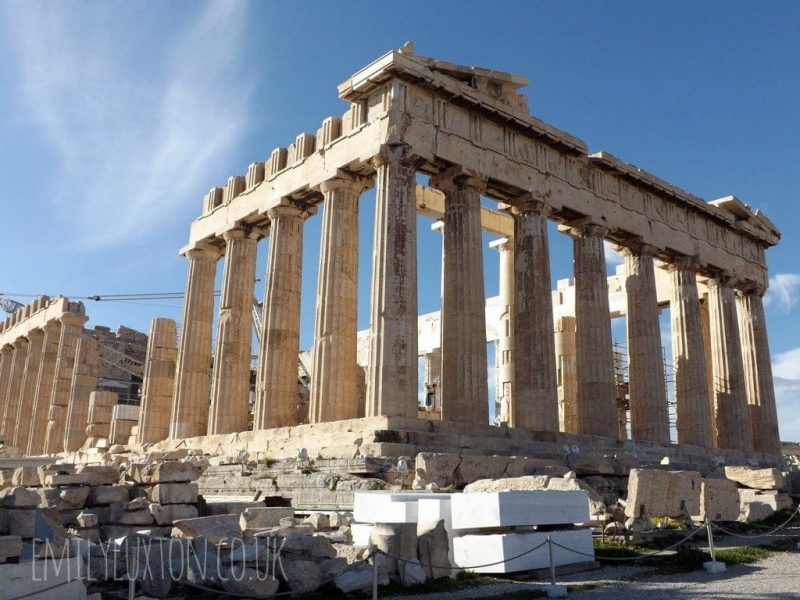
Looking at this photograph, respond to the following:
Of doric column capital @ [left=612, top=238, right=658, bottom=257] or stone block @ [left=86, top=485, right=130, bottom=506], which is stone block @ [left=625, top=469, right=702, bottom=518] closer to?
stone block @ [left=86, top=485, right=130, bottom=506]

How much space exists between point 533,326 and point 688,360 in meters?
8.85

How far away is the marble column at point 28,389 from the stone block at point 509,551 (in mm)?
35222

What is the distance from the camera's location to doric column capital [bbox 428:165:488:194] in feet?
72.4

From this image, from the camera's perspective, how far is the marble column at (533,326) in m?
22.3

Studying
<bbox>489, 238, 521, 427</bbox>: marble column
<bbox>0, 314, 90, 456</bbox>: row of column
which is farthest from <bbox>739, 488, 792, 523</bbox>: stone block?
<bbox>0, 314, 90, 456</bbox>: row of column

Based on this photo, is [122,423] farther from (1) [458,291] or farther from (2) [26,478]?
(2) [26,478]

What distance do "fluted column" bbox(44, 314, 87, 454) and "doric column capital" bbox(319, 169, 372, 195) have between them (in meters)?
20.3

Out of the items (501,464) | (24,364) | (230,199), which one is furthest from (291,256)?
(24,364)

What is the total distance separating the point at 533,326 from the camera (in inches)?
906

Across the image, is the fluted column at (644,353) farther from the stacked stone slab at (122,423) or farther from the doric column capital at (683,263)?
the stacked stone slab at (122,423)

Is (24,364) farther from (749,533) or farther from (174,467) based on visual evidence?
(749,533)

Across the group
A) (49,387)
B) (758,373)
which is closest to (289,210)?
(758,373)

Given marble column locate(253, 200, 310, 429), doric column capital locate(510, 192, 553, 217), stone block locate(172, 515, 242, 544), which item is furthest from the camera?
doric column capital locate(510, 192, 553, 217)

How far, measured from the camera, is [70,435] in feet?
116
